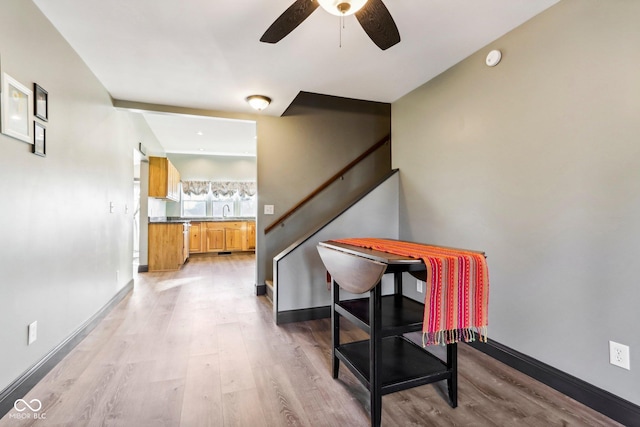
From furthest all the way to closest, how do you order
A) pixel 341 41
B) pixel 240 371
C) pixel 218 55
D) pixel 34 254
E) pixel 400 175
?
pixel 400 175, pixel 218 55, pixel 341 41, pixel 240 371, pixel 34 254

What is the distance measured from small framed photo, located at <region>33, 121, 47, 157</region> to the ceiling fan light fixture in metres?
1.84

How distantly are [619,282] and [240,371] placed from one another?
223 cm

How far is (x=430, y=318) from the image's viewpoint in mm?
1429

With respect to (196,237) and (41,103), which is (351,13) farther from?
(196,237)

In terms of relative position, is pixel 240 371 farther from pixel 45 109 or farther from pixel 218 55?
pixel 218 55

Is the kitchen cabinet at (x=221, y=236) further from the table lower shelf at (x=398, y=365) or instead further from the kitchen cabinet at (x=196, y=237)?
the table lower shelf at (x=398, y=365)

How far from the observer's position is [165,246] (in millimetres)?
5441

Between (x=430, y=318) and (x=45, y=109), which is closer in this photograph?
(x=430, y=318)

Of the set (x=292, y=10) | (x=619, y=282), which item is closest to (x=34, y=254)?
(x=292, y=10)

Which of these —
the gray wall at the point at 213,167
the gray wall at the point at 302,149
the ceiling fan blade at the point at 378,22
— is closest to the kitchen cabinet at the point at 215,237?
the gray wall at the point at 213,167

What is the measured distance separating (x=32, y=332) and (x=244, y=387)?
4.33ft

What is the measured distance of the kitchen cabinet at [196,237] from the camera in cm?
728

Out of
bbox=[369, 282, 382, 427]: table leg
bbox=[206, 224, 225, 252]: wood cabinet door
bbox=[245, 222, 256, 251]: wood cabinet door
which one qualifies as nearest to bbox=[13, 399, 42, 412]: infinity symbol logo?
bbox=[369, 282, 382, 427]: table leg

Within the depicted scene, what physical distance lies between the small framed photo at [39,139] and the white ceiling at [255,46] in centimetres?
72
